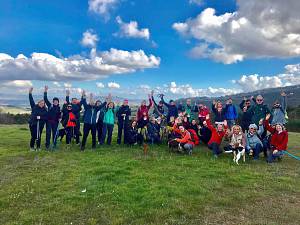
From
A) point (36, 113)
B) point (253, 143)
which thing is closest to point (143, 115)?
point (36, 113)

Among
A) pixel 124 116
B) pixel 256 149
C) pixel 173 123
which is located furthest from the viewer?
pixel 124 116

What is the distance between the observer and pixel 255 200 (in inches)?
401

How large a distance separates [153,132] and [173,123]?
5.26ft

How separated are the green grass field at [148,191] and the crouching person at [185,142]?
40.8 inches

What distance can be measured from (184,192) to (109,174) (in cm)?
341

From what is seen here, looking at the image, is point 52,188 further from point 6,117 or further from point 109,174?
point 6,117

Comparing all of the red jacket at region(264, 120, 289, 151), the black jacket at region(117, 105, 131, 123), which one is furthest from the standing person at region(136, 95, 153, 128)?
the red jacket at region(264, 120, 289, 151)

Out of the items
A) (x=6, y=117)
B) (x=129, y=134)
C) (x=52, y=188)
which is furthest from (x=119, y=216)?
(x=6, y=117)

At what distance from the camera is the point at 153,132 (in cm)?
2069

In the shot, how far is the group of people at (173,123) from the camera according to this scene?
55.2ft

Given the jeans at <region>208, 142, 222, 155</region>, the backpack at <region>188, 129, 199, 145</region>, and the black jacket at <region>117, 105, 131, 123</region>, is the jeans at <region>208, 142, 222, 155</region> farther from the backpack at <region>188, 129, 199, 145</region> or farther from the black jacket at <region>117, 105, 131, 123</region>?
the black jacket at <region>117, 105, 131, 123</region>

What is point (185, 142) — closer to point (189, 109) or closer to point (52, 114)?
point (189, 109)

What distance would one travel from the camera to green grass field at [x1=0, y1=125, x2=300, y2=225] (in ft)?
28.9

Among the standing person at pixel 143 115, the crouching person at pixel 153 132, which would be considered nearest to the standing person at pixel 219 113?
the crouching person at pixel 153 132
